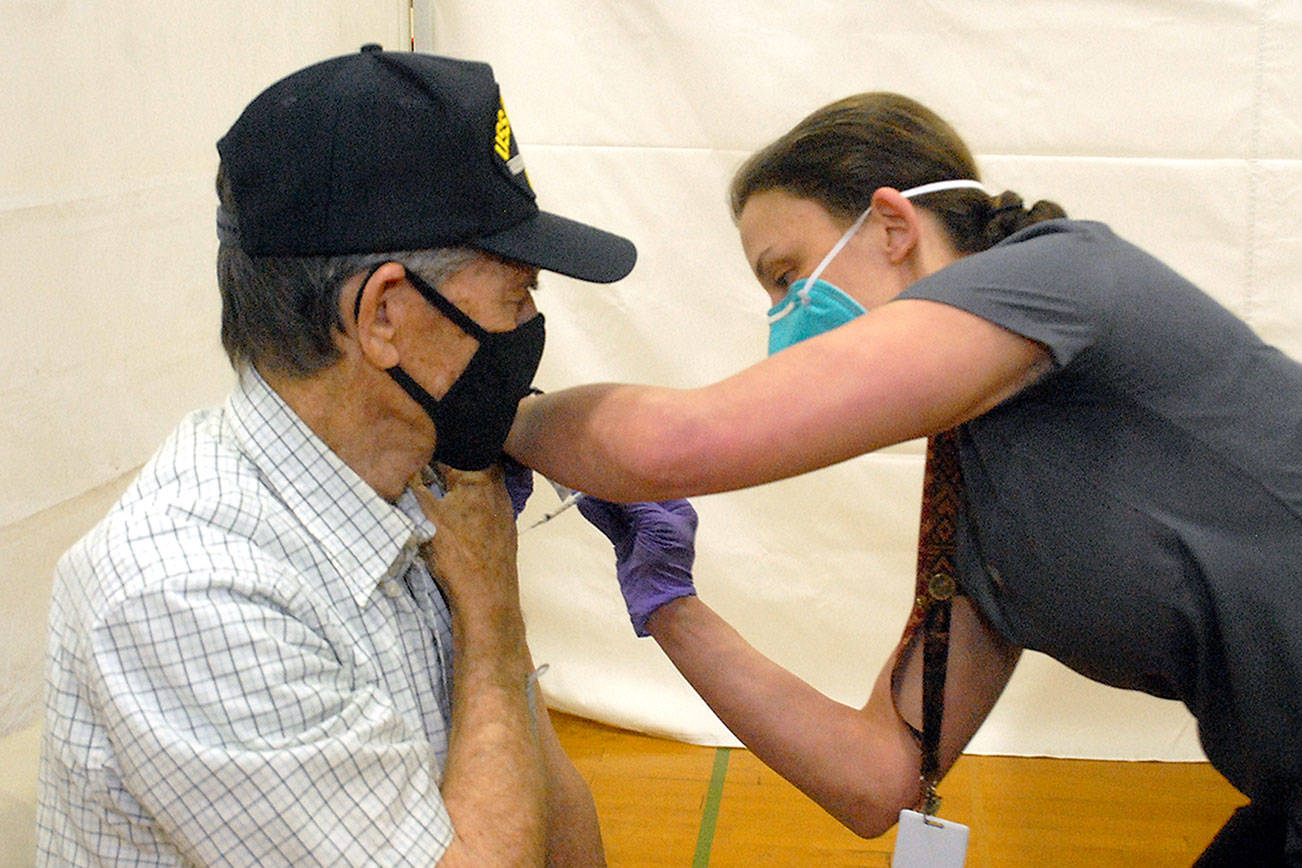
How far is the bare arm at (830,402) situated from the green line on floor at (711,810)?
1.63 meters

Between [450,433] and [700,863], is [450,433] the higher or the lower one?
the higher one

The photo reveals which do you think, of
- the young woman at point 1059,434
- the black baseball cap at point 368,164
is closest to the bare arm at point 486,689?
the young woman at point 1059,434

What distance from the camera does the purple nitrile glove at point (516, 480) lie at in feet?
4.68

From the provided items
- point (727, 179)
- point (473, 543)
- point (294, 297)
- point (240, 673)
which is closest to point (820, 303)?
point (473, 543)

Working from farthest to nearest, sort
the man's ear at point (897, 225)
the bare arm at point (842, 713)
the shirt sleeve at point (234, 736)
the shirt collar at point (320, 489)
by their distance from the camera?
the bare arm at point (842, 713) < the man's ear at point (897, 225) < the shirt collar at point (320, 489) < the shirt sleeve at point (234, 736)

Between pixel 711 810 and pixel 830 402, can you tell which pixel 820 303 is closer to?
pixel 830 402

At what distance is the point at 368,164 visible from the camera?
3.78 feet

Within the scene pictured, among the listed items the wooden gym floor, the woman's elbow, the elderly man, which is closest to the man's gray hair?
the elderly man

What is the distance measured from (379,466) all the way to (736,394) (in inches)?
18.0

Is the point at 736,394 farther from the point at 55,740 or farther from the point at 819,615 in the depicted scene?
the point at 819,615

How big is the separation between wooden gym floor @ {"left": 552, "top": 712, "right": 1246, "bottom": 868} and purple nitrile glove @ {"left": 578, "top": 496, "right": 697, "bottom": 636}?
1134 mm

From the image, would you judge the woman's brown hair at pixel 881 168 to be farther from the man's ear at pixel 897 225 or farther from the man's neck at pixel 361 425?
the man's neck at pixel 361 425

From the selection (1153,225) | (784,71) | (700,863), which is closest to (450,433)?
(700,863)

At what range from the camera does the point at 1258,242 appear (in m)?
2.79
